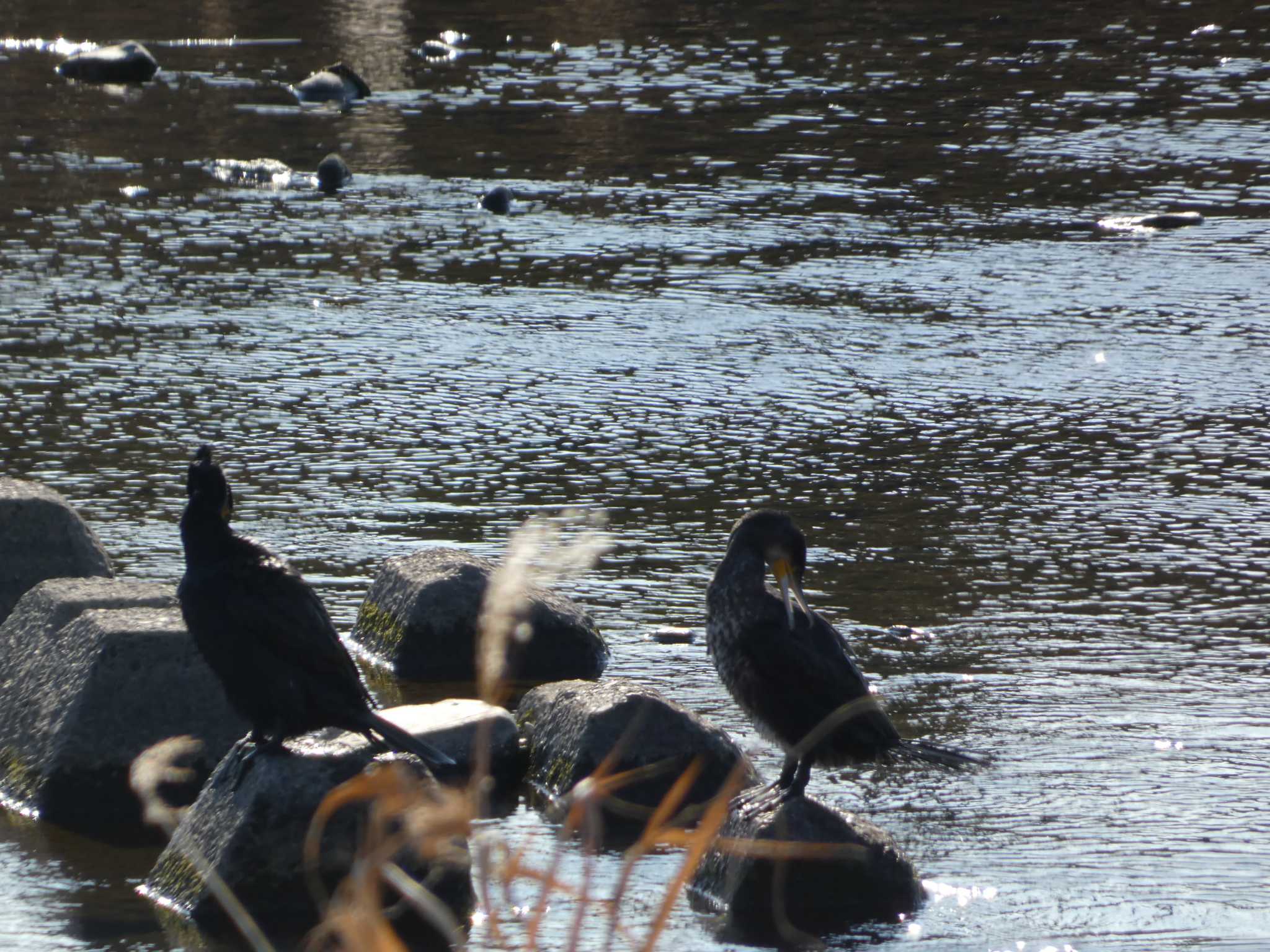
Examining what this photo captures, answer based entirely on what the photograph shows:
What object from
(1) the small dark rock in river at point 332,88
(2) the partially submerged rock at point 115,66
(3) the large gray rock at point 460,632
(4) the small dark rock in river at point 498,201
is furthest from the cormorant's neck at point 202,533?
(2) the partially submerged rock at point 115,66

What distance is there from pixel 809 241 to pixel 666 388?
3294 millimetres

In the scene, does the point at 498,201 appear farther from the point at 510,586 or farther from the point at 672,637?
the point at 510,586

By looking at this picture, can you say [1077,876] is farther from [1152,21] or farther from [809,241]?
[1152,21]

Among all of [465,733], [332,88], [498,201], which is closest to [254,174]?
[498,201]

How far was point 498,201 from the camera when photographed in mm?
14930

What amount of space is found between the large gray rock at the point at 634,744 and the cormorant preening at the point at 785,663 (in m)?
0.45

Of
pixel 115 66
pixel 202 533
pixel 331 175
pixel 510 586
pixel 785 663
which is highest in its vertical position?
pixel 510 586

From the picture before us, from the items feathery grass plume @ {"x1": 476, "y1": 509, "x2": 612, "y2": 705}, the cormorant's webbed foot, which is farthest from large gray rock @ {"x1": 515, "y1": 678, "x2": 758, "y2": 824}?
feathery grass plume @ {"x1": 476, "y1": 509, "x2": 612, "y2": 705}

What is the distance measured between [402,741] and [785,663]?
123 cm

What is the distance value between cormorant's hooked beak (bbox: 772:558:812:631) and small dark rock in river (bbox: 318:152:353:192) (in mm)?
10623

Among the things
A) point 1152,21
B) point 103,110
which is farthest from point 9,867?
point 1152,21

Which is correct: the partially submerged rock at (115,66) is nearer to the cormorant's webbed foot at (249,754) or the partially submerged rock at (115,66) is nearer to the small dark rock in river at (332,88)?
the small dark rock in river at (332,88)

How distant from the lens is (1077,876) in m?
5.77

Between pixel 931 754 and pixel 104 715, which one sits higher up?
pixel 931 754
